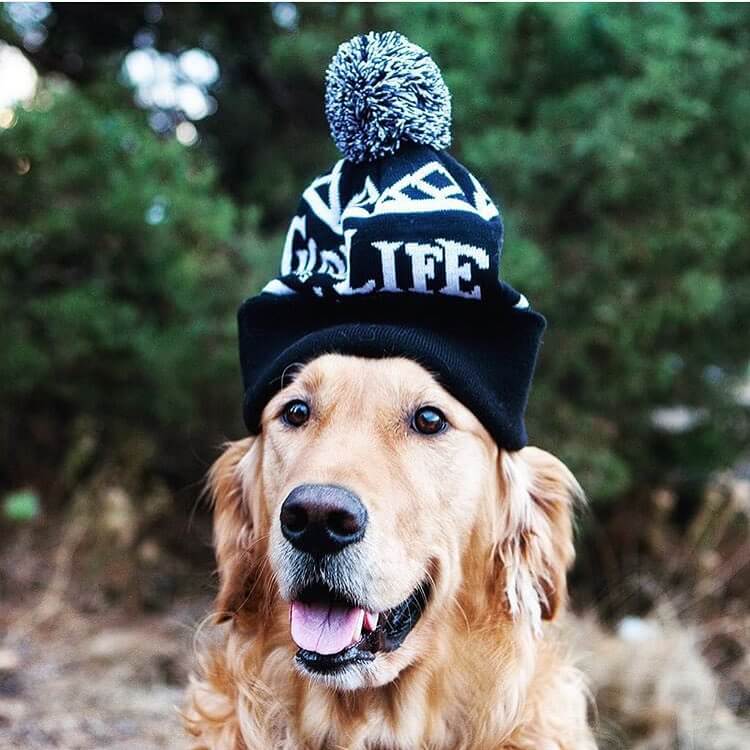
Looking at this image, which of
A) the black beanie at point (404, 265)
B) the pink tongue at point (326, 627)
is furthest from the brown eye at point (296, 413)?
the pink tongue at point (326, 627)

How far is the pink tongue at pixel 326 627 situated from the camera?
2.36m

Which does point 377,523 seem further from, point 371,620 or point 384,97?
point 384,97

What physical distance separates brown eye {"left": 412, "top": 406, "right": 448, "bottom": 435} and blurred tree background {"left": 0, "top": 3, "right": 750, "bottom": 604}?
245 centimetres

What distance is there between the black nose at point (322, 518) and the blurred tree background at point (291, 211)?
2.62 meters

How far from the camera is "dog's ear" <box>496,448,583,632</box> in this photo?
284 centimetres

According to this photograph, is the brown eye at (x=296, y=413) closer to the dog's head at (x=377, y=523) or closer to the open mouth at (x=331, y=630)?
the dog's head at (x=377, y=523)

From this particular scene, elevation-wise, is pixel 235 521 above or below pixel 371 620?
below

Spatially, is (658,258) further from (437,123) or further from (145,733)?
(145,733)

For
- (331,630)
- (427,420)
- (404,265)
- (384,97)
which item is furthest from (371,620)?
(384,97)

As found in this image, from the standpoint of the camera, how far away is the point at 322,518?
223cm

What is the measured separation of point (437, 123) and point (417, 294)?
549 millimetres

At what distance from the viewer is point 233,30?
20.5ft

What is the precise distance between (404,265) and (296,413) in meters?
0.57

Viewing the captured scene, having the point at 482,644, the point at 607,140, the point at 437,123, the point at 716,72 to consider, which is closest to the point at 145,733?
the point at 482,644
